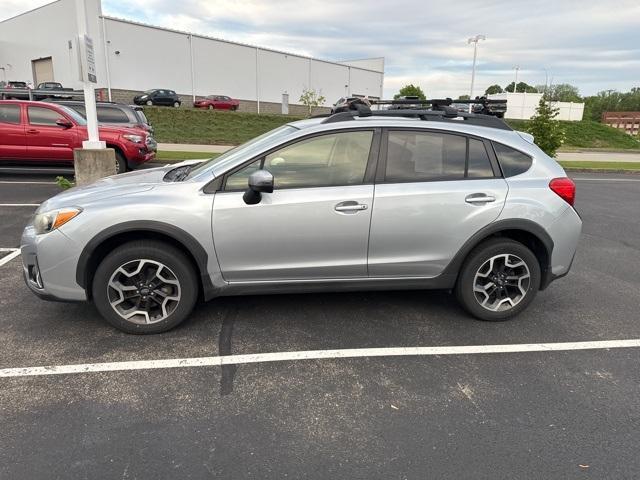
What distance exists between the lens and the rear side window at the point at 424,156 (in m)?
3.71

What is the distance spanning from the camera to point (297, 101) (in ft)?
186

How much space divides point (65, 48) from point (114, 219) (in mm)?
47217

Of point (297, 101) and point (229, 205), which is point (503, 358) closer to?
point (229, 205)

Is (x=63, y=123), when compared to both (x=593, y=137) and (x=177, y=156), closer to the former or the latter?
(x=177, y=156)

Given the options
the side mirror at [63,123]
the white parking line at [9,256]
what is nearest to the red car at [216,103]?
the side mirror at [63,123]

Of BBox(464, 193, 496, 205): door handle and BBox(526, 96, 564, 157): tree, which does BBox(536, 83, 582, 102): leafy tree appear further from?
BBox(464, 193, 496, 205): door handle

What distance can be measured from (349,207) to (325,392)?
135 cm

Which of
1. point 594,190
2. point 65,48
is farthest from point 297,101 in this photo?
point 594,190

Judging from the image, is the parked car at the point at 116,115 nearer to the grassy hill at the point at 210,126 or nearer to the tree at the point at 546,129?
the grassy hill at the point at 210,126

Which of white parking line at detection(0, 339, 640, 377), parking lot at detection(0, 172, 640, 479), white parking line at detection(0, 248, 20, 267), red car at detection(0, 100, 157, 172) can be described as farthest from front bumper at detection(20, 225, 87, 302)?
red car at detection(0, 100, 157, 172)

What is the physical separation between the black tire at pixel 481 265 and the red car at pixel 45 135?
9017mm

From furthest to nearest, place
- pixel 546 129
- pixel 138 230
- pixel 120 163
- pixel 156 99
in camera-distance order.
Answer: pixel 156 99
pixel 546 129
pixel 120 163
pixel 138 230

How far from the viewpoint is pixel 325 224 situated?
354cm

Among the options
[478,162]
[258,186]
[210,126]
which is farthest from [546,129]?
[210,126]
